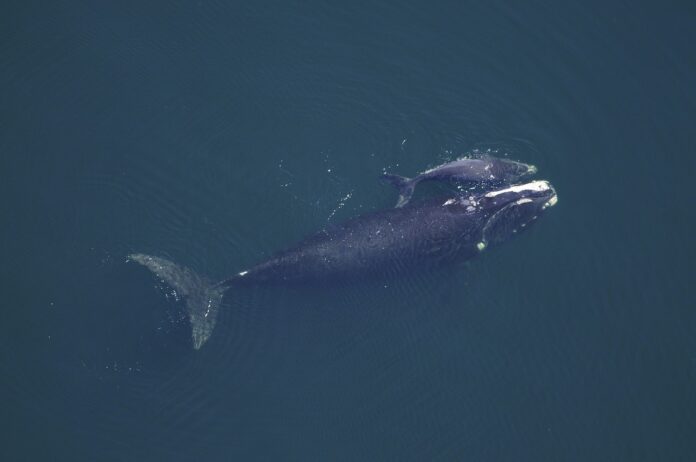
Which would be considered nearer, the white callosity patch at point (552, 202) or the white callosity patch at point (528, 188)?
the white callosity patch at point (528, 188)

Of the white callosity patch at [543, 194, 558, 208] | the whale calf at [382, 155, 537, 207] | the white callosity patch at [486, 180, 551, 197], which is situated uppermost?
the whale calf at [382, 155, 537, 207]

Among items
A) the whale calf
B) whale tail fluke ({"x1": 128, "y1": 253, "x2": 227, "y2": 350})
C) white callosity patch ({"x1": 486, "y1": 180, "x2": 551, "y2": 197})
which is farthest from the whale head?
whale tail fluke ({"x1": 128, "y1": 253, "x2": 227, "y2": 350})

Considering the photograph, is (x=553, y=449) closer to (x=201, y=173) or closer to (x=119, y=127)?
(x=201, y=173)

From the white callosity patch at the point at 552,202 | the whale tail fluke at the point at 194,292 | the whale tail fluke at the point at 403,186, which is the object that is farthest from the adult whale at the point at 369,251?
the white callosity patch at the point at 552,202

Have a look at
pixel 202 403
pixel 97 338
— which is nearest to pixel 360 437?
pixel 202 403

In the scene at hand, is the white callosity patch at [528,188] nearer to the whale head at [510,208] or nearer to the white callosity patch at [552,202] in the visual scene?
the whale head at [510,208]

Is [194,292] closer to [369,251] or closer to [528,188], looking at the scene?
[369,251]

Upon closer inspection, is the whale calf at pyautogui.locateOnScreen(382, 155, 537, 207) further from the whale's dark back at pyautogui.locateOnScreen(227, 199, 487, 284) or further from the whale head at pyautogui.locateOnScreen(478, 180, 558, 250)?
the whale's dark back at pyautogui.locateOnScreen(227, 199, 487, 284)
